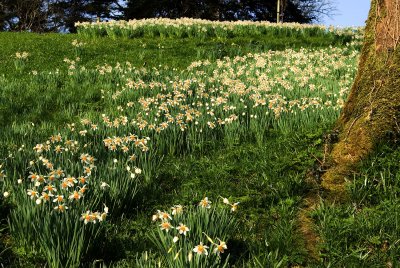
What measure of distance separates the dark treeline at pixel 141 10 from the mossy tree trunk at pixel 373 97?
3294cm

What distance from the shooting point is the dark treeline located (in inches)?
1412

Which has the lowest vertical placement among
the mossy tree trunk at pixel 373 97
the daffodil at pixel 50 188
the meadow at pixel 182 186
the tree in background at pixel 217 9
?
the meadow at pixel 182 186

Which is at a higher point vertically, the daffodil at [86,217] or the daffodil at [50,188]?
the daffodil at [50,188]

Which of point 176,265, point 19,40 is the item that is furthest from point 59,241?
point 19,40

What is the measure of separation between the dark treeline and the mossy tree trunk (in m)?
32.9

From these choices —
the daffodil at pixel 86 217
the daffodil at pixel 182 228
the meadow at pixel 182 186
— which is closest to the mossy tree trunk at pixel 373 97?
the meadow at pixel 182 186

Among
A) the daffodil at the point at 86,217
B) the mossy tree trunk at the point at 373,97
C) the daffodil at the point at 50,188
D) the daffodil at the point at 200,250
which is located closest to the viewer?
the daffodil at the point at 200,250

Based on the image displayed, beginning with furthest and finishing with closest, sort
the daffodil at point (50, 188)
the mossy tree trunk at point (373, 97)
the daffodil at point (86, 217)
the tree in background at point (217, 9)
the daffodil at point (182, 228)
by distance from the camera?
the tree in background at point (217, 9), the mossy tree trunk at point (373, 97), the daffodil at point (50, 188), the daffodil at point (86, 217), the daffodil at point (182, 228)

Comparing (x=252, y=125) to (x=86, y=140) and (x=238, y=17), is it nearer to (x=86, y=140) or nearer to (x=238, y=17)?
(x=86, y=140)

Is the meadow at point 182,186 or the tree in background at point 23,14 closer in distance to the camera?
the meadow at point 182,186

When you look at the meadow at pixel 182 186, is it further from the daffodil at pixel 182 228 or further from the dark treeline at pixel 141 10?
the dark treeline at pixel 141 10

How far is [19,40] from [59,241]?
51.9ft

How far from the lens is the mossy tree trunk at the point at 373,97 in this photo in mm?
3723

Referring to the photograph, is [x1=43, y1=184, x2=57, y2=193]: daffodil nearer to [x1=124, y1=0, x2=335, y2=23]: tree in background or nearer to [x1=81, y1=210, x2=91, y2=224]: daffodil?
[x1=81, y1=210, x2=91, y2=224]: daffodil
